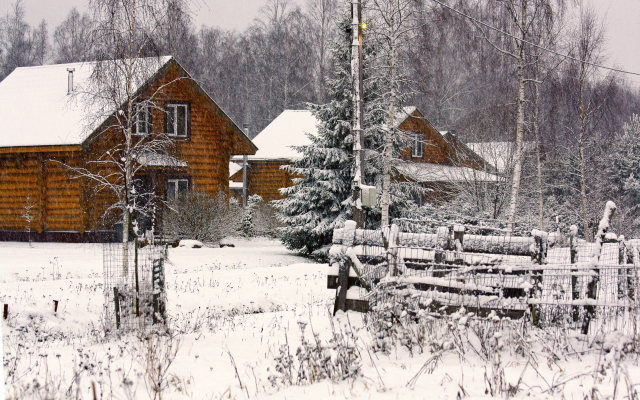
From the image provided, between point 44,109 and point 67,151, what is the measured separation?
2270mm

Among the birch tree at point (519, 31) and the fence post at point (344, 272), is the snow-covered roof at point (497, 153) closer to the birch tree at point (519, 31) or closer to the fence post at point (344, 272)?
the birch tree at point (519, 31)

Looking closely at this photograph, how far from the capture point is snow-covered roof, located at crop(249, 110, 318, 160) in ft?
92.5

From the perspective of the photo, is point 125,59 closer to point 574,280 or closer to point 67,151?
point 67,151

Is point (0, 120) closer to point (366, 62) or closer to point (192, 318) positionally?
point (366, 62)

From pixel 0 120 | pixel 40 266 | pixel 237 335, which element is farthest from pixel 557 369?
pixel 0 120

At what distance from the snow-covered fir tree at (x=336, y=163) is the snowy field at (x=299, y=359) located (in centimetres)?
749

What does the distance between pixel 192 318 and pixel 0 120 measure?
14135 millimetres

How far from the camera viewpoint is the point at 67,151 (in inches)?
708

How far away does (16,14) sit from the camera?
6602mm

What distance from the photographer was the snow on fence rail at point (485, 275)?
5.70 m

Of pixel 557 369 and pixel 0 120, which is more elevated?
pixel 0 120

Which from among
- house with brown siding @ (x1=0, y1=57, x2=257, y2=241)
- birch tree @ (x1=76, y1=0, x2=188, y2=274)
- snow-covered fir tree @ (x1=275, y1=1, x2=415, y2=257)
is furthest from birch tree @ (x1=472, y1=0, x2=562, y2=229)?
house with brown siding @ (x1=0, y1=57, x2=257, y2=241)

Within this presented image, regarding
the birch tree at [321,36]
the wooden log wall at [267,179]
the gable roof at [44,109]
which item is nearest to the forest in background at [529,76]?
the gable roof at [44,109]

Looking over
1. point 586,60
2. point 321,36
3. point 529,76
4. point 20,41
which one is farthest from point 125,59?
point 321,36
